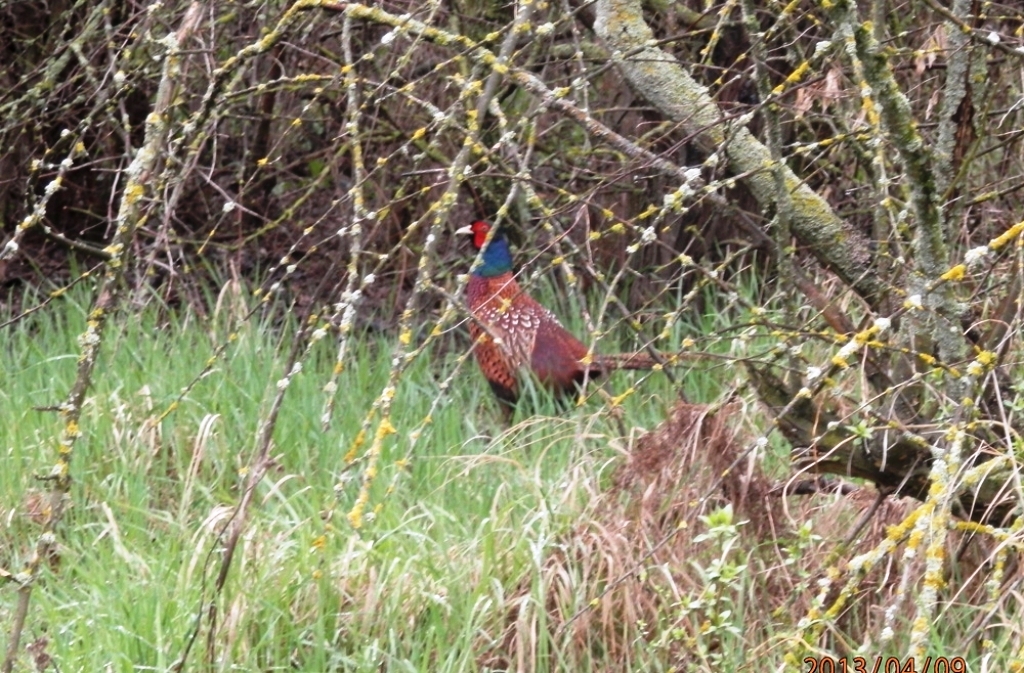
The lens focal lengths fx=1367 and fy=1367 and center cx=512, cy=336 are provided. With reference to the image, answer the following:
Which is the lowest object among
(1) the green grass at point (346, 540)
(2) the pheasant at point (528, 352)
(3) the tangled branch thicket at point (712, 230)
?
(2) the pheasant at point (528, 352)

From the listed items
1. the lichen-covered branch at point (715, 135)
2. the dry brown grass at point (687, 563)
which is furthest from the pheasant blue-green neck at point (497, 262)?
the lichen-covered branch at point (715, 135)

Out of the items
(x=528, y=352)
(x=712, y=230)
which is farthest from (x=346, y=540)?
(x=712, y=230)

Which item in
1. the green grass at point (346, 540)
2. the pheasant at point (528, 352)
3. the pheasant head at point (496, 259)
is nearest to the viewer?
the green grass at point (346, 540)

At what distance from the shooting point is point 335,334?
5191 millimetres

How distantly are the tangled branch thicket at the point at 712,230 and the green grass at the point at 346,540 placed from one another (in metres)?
0.04

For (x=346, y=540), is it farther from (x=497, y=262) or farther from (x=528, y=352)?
(x=497, y=262)

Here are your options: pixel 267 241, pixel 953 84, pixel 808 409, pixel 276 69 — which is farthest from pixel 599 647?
pixel 267 241

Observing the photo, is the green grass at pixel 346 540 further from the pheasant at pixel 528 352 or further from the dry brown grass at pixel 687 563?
the pheasant at pixel 528 352

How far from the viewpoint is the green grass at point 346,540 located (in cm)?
281

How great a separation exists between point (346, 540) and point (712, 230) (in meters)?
2.50

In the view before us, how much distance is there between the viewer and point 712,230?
5207mm

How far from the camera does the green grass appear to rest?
2.81 m

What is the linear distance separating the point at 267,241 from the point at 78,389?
15.4ft

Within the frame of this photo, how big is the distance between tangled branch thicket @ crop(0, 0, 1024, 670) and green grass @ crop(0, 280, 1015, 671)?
1.5 inches
